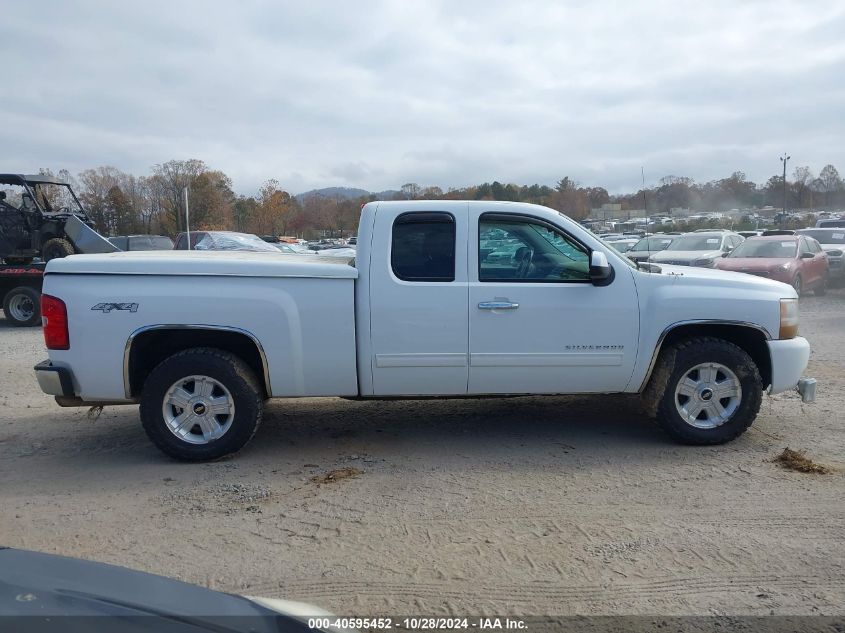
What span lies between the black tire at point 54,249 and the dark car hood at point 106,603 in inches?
581

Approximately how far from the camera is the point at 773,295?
5754mm

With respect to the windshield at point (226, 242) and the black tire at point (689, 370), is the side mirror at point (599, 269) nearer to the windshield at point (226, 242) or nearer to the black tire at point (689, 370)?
the black tire at point (689, 370)

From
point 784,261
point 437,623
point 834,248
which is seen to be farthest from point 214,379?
point 834,248

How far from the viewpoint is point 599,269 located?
17.8 feet

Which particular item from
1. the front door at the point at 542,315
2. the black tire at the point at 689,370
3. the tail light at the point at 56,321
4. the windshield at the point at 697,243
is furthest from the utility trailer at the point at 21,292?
the windshield at the point at 697,243

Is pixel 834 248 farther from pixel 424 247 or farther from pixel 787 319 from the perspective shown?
pixel 424 247

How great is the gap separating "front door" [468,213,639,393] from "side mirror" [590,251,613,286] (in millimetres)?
60

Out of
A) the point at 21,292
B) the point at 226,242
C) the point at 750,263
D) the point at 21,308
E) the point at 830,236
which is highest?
the point at 226,242

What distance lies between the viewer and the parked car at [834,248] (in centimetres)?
1867

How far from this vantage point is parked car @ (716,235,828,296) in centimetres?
1523

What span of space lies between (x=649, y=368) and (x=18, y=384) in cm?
727

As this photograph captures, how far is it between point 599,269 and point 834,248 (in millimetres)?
16930

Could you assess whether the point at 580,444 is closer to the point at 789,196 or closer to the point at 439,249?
the point at 439,249

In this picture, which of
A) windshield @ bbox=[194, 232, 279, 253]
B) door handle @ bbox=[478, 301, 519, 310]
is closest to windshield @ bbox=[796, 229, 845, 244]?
windshield @ bbox=[194, 232, 279, 253]
